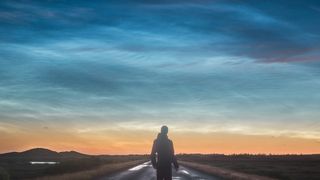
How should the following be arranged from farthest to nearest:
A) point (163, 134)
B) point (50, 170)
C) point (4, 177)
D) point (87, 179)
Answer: point (50, 170), point (87, 179), point (4, 177), point (163, 134)

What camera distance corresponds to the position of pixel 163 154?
1683 centimetres

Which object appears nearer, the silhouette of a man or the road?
the silhouette of a man

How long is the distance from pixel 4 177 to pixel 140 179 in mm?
9224

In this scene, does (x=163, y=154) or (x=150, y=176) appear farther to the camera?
(x=150, y=176)

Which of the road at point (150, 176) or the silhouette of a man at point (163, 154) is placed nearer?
the silhouette of a man at point (163, 154)

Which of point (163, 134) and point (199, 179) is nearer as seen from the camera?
point (163, 134)

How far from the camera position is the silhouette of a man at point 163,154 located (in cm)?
1664

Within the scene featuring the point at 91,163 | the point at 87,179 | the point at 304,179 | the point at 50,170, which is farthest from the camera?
the point at 91,163

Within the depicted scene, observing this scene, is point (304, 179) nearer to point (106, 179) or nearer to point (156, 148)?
point (106, 179)

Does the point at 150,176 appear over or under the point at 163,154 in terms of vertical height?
over

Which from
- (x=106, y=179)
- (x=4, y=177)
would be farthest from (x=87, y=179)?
Result: (x=4, y=177)

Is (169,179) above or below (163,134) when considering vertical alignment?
below

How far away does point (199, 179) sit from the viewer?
36594mm

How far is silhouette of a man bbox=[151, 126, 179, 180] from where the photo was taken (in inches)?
655
